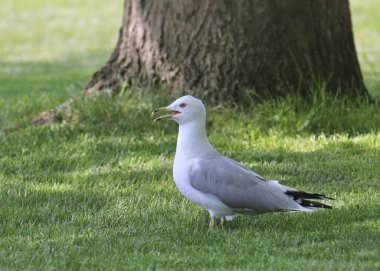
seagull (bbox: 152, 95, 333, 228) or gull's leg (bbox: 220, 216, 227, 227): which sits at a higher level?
seagull (bbox: 152, 95, 333, 228)

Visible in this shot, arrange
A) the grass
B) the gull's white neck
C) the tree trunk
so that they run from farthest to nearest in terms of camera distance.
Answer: the tree trunk, the gull's white neck, the grass

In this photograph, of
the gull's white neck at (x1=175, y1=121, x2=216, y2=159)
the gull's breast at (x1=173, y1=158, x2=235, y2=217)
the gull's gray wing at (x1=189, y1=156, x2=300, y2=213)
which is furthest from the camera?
the gull's white neck at (x1=175, y1=121, x2=216, y2=159)

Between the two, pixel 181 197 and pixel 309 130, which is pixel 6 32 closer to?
pixel 309 130

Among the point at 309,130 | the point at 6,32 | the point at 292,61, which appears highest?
the point at 292,61

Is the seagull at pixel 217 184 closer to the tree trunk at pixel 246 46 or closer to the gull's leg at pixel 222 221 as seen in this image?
the gull's leg at pixel 222 221

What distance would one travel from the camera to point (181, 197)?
21.7 feet

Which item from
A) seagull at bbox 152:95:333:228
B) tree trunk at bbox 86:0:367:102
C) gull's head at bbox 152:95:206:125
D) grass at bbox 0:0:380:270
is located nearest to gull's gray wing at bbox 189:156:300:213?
seagull at bbox 152:95:333:228

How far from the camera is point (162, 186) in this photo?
22.7 ft

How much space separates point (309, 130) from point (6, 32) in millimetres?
12135

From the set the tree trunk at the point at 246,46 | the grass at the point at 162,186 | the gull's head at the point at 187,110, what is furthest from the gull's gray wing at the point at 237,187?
the tree trunk at the point at 246,46

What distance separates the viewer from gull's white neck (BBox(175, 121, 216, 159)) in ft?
19.2

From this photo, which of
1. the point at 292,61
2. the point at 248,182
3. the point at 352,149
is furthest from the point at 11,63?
the point at 248,182

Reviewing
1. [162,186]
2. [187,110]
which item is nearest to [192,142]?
[187,110]

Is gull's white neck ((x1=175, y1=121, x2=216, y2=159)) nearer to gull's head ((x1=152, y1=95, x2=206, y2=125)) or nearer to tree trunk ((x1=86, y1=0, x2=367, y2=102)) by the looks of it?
gull's head ((x1=152, y1=95, x2=206, y2=125))
